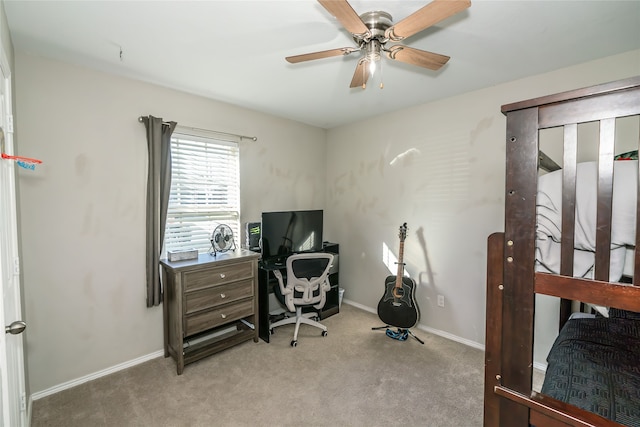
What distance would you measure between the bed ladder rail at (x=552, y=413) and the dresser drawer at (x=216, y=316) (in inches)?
86.8

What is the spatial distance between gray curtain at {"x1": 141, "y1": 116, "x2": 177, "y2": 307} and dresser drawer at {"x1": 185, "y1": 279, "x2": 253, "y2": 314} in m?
0.39

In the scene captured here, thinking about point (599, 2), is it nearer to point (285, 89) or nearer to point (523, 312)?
point (523, 312)

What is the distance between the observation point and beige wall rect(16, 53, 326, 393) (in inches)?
79.6

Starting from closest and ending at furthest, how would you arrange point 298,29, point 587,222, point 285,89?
point 587,222
point 298,29
point 285,89

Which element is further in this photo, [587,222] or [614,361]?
[614,361]

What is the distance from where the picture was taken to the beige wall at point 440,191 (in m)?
2.54

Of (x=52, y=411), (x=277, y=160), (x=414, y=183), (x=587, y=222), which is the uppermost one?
(x=277, y=160)

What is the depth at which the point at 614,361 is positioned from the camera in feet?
4.26

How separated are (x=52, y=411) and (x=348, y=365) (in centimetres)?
212

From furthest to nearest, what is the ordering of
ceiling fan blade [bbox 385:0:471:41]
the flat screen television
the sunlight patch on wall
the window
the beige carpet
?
the sunlight patch on wall → the flat screen television → the window → the beige carpet → ceiling fan blade [bbox 385:0:471:41]

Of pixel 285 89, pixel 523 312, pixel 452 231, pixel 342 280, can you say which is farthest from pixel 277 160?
pixel 523 312

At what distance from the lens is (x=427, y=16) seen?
4.07 feet

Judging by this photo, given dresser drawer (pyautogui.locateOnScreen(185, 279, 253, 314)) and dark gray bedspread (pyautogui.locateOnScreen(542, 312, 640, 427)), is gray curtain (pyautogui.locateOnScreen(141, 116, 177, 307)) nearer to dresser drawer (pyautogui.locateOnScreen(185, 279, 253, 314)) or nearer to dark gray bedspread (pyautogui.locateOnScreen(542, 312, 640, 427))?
dresser drawer (pyautogui.locateOnScreen(185, 279, 253, 314))

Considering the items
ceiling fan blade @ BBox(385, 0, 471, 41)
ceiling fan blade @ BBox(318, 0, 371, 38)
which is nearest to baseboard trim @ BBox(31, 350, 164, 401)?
ceiling fan blade @ BBox(318, 0, 371, 38)
